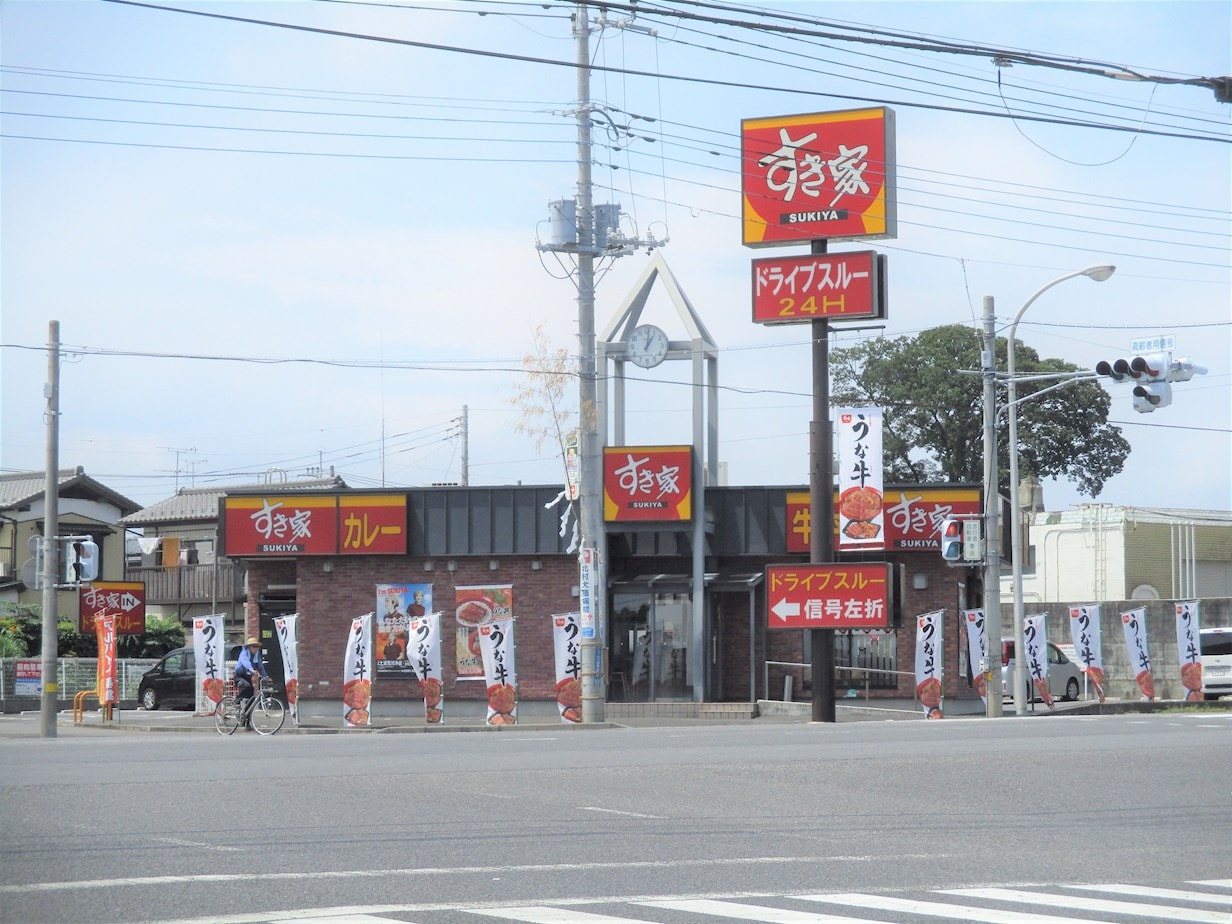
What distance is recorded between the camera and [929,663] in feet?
95.9

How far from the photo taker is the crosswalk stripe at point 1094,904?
8.04 meters

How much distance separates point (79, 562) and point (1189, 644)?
23991mm

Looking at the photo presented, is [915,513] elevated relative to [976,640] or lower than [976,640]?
elevated

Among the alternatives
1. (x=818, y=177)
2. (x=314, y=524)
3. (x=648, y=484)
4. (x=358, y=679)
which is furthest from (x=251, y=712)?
(x=818, y=177)

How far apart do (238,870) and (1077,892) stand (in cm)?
515

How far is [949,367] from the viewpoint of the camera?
62.1 meters

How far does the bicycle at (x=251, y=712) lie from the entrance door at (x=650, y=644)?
8.59 metres

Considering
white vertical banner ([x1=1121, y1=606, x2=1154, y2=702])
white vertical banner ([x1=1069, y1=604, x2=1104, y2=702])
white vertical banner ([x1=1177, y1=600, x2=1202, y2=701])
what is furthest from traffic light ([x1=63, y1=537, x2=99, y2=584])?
white vertical banner ([x1=1177, y1=600, x2=1202, y2=701])

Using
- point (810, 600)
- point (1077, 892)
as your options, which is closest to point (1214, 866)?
point (1077, 892)

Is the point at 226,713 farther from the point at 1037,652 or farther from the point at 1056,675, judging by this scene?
the point at 1056,675

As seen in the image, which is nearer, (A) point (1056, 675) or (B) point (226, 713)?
(B) point (226, 713)

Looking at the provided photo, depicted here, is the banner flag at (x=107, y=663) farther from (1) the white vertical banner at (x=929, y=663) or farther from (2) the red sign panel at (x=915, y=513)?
(1) the white vertical banner at (x=929, y=663)

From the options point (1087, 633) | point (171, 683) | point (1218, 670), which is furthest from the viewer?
point (171, 683)

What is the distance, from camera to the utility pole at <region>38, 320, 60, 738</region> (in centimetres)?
2580
